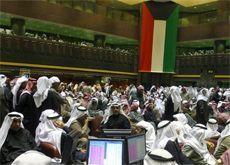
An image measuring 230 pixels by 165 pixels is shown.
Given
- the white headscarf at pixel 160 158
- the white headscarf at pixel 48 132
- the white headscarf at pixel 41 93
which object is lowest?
the white headscarf at pixel 48 132

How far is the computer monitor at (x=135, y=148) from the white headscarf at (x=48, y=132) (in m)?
1.22

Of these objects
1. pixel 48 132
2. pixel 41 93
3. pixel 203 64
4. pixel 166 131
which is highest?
pixel 203 64

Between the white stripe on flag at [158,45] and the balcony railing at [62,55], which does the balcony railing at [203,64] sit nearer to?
the balcony railing at [62,55]

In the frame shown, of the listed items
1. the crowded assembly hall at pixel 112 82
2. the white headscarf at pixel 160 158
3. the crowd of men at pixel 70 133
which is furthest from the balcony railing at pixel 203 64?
the white headscarf at pixel 160 158

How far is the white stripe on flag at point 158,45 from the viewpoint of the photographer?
21.2 m

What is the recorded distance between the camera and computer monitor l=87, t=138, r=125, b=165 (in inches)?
145

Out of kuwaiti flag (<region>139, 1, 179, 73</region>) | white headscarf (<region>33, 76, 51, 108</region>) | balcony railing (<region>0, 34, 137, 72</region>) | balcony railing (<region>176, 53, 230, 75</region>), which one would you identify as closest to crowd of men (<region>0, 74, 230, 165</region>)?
white headscarf (<region>33, 76, 51, 108</region>)

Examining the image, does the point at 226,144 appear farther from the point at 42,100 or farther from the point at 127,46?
the point at 127,46

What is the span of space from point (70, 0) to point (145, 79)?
23.8 feet

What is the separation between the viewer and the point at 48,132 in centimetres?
514

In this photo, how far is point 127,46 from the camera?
101 feet

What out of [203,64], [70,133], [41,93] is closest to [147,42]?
[203,64]

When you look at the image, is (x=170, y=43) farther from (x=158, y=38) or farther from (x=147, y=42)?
(x=147, y=42)

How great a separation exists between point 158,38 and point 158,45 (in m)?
0.40
